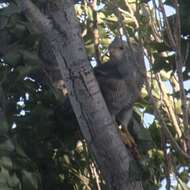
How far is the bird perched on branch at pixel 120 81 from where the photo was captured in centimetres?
326

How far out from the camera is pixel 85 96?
8.12ft

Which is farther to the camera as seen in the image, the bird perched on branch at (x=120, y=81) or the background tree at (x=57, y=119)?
the bird perched on branch at (x=120, y=81)

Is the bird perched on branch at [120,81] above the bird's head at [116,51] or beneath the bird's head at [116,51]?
beneath

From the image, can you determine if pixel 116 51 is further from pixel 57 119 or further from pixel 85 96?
pixel 85 96

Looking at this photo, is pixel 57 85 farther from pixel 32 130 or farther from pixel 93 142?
pixel 93 142

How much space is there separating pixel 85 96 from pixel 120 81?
0.98m

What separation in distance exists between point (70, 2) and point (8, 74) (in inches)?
23.6

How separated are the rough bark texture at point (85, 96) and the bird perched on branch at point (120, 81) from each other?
67 centimetres

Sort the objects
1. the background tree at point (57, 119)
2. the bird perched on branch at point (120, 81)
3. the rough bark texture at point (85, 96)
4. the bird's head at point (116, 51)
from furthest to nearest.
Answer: the bird's head at point (116, 51), the bird perched on branch at point (120, 81), the background tree at point (57, 119), the rough bark texture at point (85, 96)

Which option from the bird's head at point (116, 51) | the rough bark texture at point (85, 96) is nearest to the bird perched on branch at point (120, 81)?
the bird's head at point (116, 51)

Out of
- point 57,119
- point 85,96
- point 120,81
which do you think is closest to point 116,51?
point 120,81

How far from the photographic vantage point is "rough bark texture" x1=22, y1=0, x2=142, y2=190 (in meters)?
2.48

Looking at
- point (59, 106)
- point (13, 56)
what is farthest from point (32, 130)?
point (13, 56)

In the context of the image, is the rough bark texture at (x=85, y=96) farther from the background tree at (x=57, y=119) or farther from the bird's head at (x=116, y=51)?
the bird's head at (x=116, y=51)
